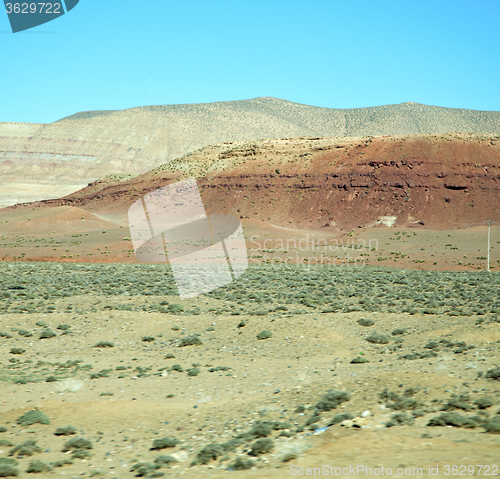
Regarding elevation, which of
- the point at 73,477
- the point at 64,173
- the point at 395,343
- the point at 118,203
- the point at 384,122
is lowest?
the point at 395,343

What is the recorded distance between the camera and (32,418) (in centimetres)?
823

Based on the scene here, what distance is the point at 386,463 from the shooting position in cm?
539

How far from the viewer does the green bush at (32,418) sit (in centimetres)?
816

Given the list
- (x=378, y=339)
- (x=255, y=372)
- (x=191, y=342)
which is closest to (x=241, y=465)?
(x=255, y=372)

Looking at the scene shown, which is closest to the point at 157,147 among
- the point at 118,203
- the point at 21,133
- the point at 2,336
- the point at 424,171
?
the point at 21,133

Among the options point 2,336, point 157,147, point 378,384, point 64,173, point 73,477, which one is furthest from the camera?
point 157,147

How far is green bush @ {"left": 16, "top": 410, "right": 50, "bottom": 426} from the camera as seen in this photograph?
816 cm

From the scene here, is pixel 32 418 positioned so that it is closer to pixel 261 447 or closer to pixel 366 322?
pixel 261 447

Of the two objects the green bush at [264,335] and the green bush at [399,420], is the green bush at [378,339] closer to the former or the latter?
the green bush at [264,335]

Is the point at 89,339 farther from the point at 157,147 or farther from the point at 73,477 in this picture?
the point at 157,147

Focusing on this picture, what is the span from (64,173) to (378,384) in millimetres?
134251

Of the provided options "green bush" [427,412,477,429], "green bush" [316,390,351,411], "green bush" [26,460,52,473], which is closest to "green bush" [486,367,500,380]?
"green bush" [427,412,477,429]

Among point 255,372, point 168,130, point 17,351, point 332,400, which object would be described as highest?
point 168,130

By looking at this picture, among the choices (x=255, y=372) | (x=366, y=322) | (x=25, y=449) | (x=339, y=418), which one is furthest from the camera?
(x=366, y=322)
